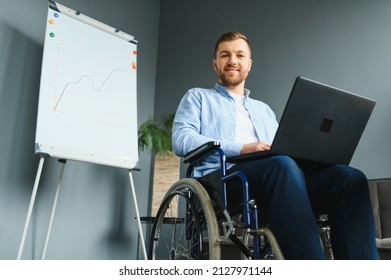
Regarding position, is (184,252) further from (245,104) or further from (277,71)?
(277,71)

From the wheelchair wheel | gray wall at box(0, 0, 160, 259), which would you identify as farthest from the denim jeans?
gray wall at box(0, 0, 160, 259)

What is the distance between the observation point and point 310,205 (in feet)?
3.17

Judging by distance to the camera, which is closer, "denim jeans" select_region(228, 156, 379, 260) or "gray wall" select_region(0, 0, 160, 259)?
Result: "denim jeans" select_region(228, 156, 379, 260)

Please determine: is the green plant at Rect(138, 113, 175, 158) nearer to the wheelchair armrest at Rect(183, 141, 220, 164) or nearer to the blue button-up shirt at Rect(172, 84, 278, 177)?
the blue button-up shirt at Rect(172, 84, 278, 177)

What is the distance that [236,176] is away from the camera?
3.50 ft

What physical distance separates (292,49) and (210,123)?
1886mm

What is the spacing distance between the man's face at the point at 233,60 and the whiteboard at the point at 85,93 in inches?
36.6

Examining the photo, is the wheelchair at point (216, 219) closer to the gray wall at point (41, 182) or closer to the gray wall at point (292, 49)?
the gray wall at point (41, 182)

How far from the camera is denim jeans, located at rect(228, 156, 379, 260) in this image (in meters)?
0.92

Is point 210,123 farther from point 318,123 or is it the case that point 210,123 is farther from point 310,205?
point 310,205

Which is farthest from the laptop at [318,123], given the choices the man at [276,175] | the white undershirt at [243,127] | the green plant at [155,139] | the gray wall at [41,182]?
the green plant at [155,139]

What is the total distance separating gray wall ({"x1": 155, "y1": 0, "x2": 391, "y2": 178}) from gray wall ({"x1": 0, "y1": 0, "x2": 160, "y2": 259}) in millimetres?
730

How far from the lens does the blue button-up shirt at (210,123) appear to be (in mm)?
1337

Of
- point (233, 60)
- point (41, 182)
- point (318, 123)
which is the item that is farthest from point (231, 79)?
point (41, 182)
